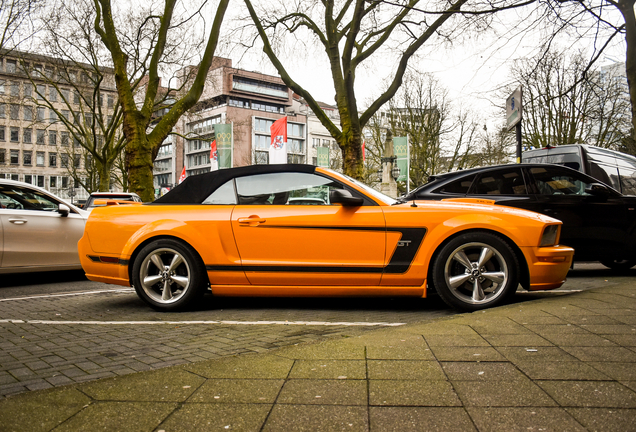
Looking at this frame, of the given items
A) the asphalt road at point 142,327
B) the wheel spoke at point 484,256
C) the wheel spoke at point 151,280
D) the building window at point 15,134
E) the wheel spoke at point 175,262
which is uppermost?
the building window at point 15,134

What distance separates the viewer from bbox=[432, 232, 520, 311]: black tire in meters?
5.22

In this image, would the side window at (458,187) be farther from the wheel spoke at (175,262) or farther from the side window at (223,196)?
the wheel spoke at (175,262)

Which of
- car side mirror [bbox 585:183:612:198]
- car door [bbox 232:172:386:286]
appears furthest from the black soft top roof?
car side mirror [bbox 585:183:612:198]

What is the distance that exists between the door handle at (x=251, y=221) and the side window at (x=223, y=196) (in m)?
0.26

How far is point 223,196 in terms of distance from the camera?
225 inches

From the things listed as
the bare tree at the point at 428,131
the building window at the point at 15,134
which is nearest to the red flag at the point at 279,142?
the bare tree at the point at 428,131

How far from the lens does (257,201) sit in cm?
564

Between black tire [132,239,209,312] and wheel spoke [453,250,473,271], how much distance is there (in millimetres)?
2402

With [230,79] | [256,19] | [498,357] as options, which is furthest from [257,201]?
[230,79]

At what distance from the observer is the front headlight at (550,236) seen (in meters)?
5.31

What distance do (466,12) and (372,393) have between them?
550cm

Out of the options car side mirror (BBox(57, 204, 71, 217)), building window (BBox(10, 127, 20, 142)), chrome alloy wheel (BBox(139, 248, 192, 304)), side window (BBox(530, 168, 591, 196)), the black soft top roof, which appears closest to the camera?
chrome alloy wheel (BBox(139, 248, 192, 304))

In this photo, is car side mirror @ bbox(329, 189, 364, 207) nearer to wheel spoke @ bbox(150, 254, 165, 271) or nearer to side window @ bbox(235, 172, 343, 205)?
side window @ bbox(235, 172, 343, 205)

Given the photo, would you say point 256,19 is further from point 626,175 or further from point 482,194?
point 482,194
